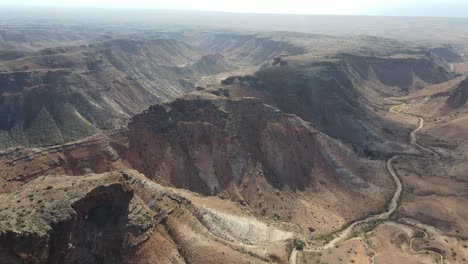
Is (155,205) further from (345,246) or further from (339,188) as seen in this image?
(339,188)

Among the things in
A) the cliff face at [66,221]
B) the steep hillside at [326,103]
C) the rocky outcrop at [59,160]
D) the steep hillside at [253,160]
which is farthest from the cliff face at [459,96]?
the cliff face at [66,221]

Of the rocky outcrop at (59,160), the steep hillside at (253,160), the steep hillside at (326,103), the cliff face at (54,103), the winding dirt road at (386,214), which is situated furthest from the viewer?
the cliff face at (54,103)

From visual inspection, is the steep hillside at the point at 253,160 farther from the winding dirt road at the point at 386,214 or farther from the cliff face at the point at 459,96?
the cliff face at the point at 459,96

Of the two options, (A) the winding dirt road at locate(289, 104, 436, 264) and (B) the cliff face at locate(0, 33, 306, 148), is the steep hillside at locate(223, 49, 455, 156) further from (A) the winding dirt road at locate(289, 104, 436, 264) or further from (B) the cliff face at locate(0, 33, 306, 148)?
(B) the cliff face at locate(0, 33, 306, 148)

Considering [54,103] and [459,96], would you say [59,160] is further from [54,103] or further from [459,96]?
[459,96]

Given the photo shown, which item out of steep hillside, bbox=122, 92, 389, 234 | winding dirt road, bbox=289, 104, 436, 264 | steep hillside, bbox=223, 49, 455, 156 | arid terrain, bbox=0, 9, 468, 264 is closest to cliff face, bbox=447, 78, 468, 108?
arid terrain, bbox=0, 9, 468, 264

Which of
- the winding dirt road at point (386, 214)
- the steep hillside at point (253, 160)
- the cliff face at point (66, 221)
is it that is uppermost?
the cliff face at point (66, 221)

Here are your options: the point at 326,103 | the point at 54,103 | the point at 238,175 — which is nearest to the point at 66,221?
the point at 238,175

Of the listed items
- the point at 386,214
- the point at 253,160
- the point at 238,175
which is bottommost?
the point at 386,214

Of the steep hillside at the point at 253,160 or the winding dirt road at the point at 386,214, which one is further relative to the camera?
the steep hillside at the point at 253,160
